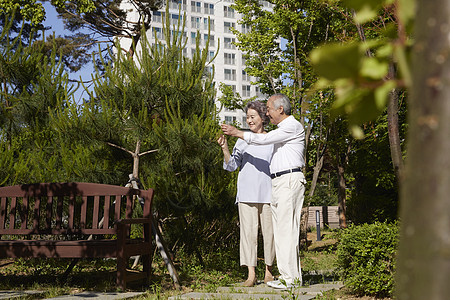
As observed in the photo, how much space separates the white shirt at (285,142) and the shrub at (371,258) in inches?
35.3

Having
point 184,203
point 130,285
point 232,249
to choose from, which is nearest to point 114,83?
point 184,203

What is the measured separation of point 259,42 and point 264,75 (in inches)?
43.3

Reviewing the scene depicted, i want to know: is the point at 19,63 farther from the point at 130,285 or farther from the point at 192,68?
the point at 130,285

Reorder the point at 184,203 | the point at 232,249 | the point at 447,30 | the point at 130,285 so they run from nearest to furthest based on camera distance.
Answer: the point at 447,30
the point at 130,285
the point at 184,203
the point at 232,249

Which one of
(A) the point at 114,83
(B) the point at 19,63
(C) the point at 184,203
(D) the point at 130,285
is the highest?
(B) the point at 19,63

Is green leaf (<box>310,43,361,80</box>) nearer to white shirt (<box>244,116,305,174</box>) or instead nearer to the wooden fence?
white shirt (<box>244,116,305,174</box>)

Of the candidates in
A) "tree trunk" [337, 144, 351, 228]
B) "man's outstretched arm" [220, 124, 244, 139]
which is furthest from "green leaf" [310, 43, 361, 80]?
"tree trunk" [337, 144, 351, 228]

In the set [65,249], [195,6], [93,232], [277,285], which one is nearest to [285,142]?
[277,285]

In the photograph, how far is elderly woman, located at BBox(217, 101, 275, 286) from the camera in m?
5.27

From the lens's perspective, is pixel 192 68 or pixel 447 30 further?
pixel 192 68

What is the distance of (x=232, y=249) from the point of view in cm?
900

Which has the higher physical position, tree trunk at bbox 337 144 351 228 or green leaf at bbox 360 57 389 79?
tree trunk at bbox 337 144 351 228

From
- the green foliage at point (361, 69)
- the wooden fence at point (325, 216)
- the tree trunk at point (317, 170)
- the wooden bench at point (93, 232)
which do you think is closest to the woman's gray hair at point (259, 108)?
the wooden bench at point (93, 232)

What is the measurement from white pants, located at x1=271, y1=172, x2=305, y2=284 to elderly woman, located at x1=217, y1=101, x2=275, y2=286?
0.55m
